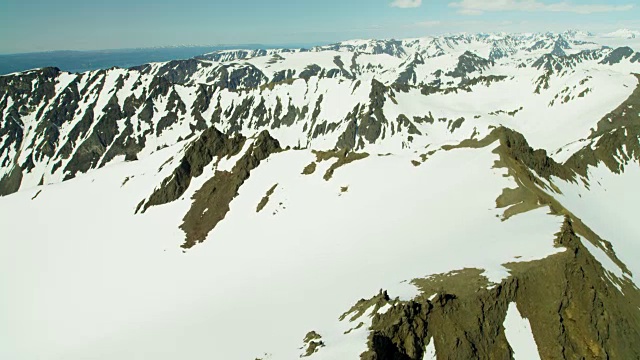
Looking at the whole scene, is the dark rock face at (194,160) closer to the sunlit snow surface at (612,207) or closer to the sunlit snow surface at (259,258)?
the sunlit snow surface at (259,258)

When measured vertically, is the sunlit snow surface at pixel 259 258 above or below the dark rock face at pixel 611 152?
below

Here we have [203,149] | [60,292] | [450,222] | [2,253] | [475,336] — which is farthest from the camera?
[203,149]

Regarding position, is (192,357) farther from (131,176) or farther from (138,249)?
(131,176)

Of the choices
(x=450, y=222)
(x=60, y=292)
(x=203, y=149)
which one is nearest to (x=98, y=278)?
(x=60, y=292)

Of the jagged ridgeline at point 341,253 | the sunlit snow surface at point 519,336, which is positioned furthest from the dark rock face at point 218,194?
the sunlit snow surface at point 519,336

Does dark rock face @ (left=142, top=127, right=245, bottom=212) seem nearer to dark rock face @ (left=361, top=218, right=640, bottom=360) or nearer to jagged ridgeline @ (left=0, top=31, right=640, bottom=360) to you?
jagged ridgeline @ (left=0, top=31, right=640, bottom=360)

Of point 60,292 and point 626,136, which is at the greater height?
point 626,136

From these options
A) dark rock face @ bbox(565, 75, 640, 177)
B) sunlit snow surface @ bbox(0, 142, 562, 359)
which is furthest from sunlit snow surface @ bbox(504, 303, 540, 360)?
dark rock face @ bbox(565, 75, 640, 177)

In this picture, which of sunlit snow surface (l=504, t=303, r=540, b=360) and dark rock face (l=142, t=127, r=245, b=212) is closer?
sunlit snow surface (l=504, t=303, r=540, b=360)
